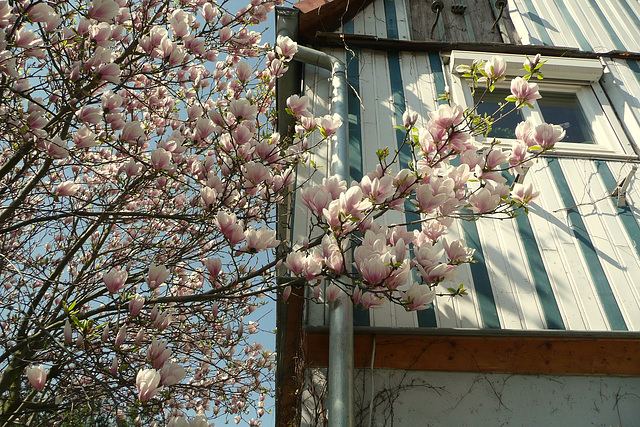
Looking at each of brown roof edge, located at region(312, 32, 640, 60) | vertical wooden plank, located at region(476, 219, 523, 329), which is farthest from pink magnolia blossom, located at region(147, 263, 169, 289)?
brown roof edge, located at region(312, 32, 640, 60)

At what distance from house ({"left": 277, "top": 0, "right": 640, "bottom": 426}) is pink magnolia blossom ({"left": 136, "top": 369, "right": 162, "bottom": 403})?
973 millimetres

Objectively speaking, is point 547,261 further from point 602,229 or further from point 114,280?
point 114,280

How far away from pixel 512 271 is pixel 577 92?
217cm

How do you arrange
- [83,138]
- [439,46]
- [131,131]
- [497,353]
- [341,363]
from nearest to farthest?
1. [83,138]
2. [131,131]
3. [341,363]
4. [497,353]
5. [439,46]

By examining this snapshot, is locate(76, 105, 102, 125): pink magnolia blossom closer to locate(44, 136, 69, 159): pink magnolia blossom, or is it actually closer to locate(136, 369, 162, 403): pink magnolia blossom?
locate(44, 136, 69, 159): pink magnolia blossom

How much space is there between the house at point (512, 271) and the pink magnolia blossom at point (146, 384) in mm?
973

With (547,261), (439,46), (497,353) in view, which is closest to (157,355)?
(497,353)

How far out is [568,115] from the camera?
3.86 metres

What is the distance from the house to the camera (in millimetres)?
2307

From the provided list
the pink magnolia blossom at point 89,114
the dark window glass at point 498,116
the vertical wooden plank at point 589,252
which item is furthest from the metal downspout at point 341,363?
the dark window glass at point 498,116

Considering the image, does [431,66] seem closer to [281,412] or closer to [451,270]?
[451,270]

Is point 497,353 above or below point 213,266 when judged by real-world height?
below

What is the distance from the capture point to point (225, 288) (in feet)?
6.31

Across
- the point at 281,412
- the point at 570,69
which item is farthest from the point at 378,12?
the point at 281,412
